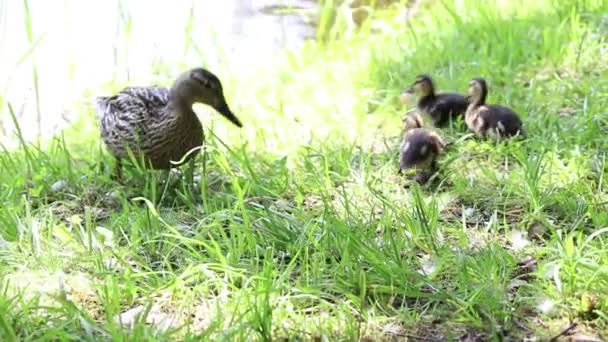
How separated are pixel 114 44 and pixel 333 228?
2.93 m

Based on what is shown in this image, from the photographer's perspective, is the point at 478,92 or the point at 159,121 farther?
the point at 478,92

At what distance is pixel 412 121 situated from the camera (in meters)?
Result: 4.26

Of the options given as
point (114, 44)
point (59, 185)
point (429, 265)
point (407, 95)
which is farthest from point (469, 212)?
point (114, 44)

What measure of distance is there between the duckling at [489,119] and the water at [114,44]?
1.94 m

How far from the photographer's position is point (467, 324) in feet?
8.81

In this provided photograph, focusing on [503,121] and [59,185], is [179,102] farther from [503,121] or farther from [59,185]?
[503,121]

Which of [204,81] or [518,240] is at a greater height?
[204,81]

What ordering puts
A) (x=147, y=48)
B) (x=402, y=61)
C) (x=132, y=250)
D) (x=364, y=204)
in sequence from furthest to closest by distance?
(x=147, y=48) < (x=402, y=61) < (x=364, y=204) < (x=132, y=250)

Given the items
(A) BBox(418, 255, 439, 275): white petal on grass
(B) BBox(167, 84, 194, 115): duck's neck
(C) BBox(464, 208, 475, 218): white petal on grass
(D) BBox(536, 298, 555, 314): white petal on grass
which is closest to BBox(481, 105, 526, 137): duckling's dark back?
(C) BBox(464, 208, 475, 218): white petal on grass

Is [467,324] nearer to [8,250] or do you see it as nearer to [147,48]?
[8,250]

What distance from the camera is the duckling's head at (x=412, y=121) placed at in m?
4.23

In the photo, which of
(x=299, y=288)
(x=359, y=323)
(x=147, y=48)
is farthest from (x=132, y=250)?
(x=147, y=48)

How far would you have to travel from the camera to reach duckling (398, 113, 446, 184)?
379 cm

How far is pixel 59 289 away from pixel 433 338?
114 centimetres
